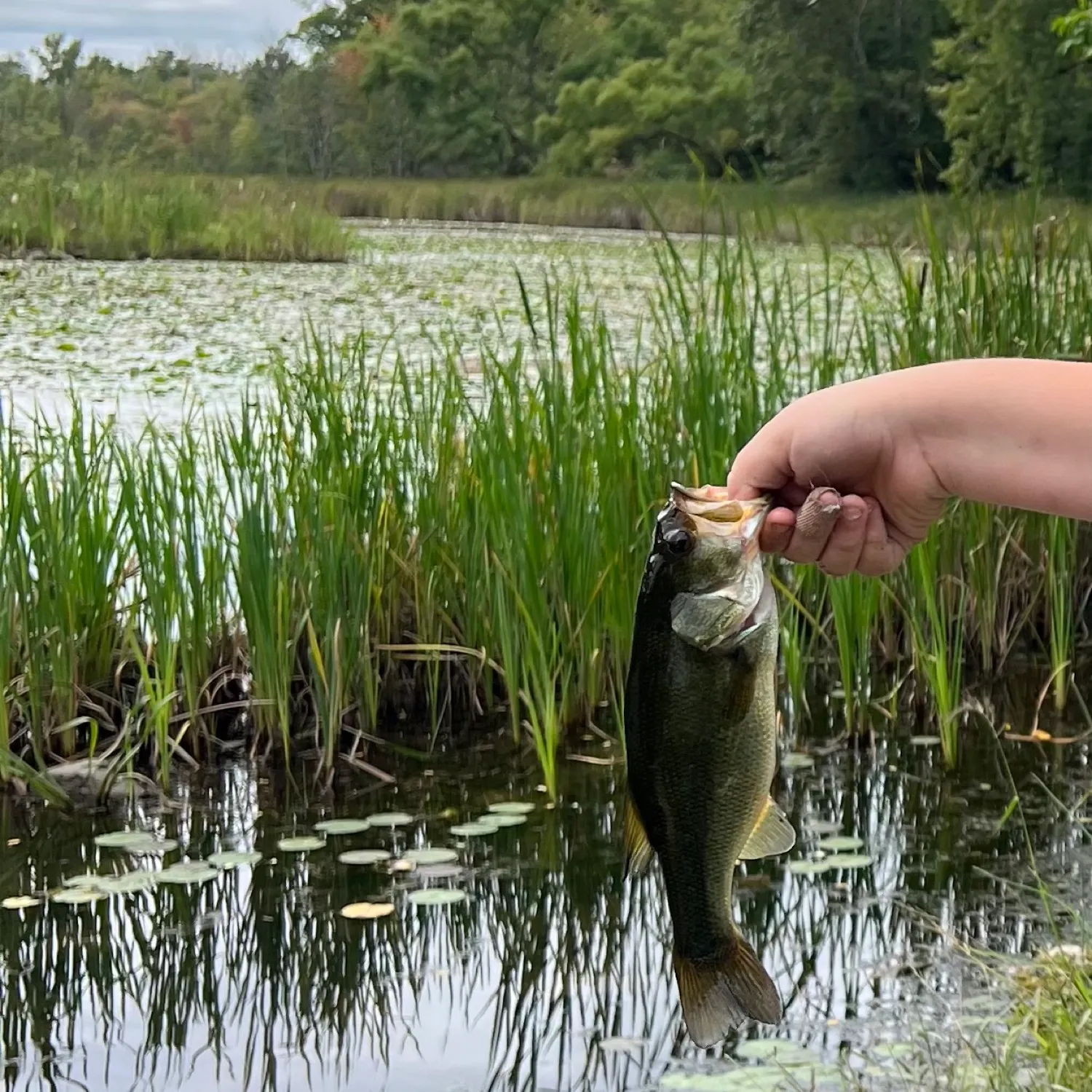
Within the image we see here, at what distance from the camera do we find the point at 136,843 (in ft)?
10.8

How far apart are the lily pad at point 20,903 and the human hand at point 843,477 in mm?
2116

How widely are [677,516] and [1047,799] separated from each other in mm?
2439

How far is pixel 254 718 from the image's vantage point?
386cm

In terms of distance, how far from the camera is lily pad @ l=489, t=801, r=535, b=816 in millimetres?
3422

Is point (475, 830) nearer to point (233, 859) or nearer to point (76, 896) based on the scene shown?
point (233, 859)

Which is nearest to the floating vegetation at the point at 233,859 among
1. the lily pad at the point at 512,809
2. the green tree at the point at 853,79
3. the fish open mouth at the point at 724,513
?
the lily pad at the point at 512,809

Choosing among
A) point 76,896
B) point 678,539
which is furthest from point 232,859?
point 678,539

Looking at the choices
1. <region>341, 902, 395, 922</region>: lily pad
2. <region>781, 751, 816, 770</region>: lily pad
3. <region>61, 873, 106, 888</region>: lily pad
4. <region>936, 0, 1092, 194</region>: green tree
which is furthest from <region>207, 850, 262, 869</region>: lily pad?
<region>936, 0, 1092, 194</region>: green tree

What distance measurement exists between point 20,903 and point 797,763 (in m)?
1.83

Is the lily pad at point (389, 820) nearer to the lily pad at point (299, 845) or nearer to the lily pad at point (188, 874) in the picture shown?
the lily pad at point (299, 845)

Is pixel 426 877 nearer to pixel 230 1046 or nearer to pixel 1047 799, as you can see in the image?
pixel 230 1046

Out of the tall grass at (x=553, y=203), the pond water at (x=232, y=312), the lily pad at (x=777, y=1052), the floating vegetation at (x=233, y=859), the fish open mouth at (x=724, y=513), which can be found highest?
the tall grass at (x=553, y=203)

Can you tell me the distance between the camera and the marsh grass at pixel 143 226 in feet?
50.9

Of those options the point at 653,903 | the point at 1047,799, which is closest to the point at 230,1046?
the point at 653,903
